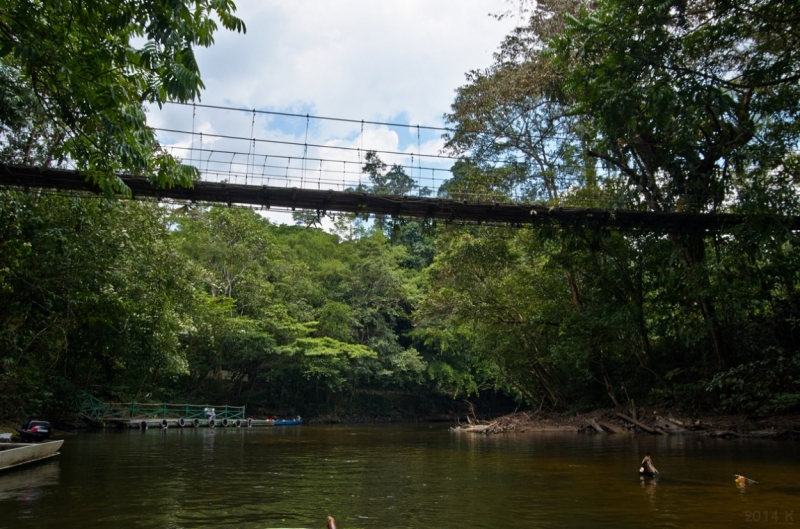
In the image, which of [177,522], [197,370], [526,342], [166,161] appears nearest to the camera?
[177,522]

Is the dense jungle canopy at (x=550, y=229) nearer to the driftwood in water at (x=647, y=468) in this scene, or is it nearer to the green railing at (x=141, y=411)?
the green railing at (x=141, y=411)

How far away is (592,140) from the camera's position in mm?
15484

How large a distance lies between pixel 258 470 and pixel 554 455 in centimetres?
580

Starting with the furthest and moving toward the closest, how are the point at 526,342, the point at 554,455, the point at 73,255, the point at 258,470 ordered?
1. the point at 526,342
2. the point at 73,255
3. the point at 554,455
4. the point at 258,470

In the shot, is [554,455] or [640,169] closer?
[554,455]

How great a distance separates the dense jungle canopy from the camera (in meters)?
6.66

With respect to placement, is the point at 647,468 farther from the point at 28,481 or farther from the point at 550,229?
the point at 28,481

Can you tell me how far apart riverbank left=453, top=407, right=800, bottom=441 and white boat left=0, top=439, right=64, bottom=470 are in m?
14.2

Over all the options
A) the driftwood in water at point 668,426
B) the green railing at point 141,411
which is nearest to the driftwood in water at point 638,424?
the driftwood in water at point 668,426

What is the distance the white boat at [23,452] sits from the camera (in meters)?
8.77

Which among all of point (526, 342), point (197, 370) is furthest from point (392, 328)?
point (526, 342)

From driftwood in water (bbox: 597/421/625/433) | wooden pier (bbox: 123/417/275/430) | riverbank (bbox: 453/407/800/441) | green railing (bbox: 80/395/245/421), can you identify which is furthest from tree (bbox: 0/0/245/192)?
wooden pier (bbox: 123/417/275/430)

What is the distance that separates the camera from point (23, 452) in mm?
9242

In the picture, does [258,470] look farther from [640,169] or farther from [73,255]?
[640,169]
